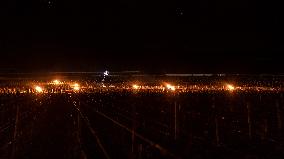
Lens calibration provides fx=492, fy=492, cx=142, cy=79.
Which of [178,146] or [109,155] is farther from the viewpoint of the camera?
[178,146]

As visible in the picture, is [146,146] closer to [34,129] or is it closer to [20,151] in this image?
[20,151]

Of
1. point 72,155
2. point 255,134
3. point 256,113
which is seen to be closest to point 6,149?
point 72,155

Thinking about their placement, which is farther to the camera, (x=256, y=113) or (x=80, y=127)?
(x=256, y=113)

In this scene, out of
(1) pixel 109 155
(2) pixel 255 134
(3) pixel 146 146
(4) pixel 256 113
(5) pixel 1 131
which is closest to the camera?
(1) pixel 109 155

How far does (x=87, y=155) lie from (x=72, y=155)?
90 centimetres

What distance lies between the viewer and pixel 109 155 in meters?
28.5

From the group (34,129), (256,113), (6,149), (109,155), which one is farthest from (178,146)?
(256,113)

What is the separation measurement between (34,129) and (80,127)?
14.2ft

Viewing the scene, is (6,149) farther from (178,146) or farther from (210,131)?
(210,131)

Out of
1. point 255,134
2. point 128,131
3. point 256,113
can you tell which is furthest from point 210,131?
point 256,113

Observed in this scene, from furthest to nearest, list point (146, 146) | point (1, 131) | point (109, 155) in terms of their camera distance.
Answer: point (1, 131) < point (146, 146) < point (109, 155)

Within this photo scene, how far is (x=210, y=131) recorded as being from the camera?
39.2 metres

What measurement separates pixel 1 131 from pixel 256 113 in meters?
29.1

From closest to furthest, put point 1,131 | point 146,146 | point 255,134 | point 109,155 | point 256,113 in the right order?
point 109,155 → point 146,146 → point 255,134 → point 1,131 → point 256,113
